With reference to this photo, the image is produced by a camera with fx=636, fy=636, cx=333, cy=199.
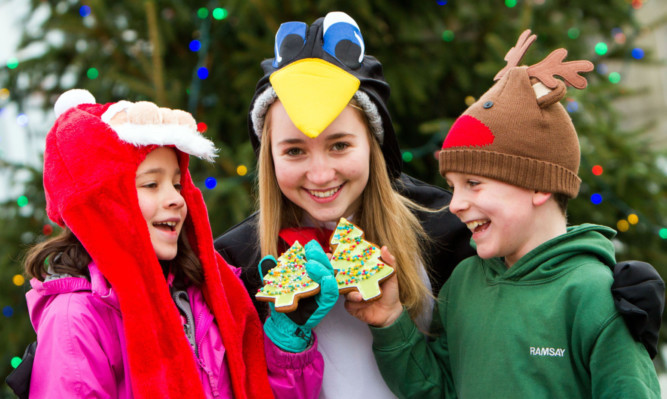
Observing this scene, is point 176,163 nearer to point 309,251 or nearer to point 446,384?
point 309,251

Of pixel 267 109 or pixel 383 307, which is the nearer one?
pixel 383 307

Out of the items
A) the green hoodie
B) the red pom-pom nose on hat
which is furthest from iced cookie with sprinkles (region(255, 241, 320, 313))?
the red pom-pom nose on hat

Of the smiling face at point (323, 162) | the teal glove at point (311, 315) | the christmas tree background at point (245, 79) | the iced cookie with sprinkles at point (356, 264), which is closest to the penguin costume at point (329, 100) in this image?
the smiling face at point (323, 162)

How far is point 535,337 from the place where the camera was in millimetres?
2004

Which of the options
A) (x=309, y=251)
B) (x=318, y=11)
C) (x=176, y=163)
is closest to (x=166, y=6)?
(x=318, y=11)

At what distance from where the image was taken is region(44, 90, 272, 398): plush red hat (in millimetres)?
2043

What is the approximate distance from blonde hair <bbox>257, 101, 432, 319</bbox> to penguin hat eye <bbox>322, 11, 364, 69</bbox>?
0.74ft

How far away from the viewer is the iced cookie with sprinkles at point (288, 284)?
7.31 ft

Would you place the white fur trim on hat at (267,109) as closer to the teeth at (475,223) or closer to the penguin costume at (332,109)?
the penguin costume at (332,109)

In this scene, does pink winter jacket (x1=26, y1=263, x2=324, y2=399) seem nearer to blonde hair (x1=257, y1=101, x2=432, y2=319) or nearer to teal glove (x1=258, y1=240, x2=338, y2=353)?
teal glove (x1=258, y1=240, x2=338, y2=353)

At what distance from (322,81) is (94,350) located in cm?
121

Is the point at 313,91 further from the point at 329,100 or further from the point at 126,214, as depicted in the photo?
the point at 126,214

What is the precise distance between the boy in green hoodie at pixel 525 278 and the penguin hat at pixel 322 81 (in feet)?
1.42

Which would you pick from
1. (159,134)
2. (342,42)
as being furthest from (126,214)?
(342,42)
